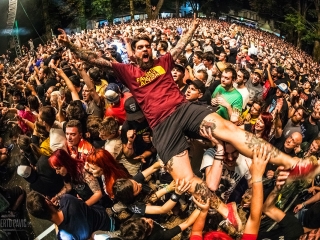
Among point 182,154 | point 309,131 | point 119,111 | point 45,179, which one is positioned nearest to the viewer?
point 182,154

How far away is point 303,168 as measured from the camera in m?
2.59

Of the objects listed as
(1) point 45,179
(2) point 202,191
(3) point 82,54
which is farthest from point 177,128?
(1) point 45,179

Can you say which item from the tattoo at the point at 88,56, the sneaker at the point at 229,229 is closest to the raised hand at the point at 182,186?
the sneaker at the point at 229,229

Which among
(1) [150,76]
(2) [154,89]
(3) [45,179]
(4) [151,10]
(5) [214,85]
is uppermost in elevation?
(1) [150,76]

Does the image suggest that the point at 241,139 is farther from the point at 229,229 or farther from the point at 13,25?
the point at 13,25

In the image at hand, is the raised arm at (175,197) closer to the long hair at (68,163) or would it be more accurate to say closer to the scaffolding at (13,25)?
the long hair at (68,163)

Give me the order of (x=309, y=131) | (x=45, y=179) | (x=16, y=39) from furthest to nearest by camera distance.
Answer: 1. (x=16, y=39)
2. (x=309, y=131)
3. (x=45, y=179)

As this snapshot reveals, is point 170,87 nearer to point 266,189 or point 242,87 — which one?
point 266,189

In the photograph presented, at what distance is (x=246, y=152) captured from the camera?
2742 millimetres

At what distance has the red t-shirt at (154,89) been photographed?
133 inches

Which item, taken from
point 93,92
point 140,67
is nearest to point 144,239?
point 140,67

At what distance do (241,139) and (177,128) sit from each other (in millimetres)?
678

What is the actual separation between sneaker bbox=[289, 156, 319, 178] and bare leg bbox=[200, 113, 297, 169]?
0.12 ft

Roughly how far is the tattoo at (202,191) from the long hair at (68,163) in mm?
1293
